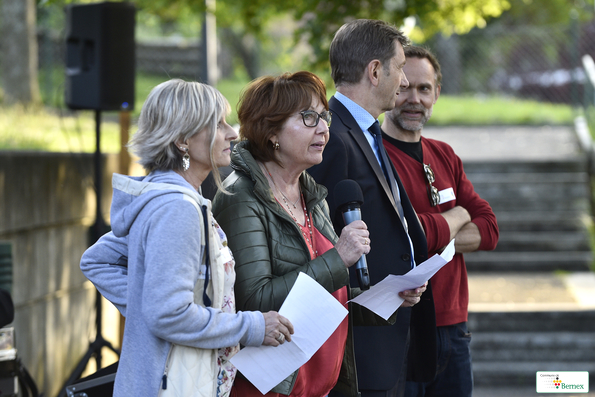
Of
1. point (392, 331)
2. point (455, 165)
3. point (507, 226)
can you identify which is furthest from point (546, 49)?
point (392, 331)

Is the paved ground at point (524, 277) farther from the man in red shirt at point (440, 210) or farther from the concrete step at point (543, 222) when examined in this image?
the man in red shirt at point (440, 210)

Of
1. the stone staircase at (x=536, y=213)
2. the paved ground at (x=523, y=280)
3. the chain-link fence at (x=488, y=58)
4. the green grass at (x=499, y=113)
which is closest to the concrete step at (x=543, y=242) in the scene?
the stone staircase at (x=536, y=213)

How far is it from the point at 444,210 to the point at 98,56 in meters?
3.28

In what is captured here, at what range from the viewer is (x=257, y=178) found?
2145 mm

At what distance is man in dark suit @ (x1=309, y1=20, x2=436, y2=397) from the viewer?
260 centimetres

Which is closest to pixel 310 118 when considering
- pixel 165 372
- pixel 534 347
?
pixel 165 372

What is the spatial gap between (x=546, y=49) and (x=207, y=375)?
47.6 feet

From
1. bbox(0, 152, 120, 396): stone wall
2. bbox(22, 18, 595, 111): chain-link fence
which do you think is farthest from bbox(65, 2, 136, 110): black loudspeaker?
bbox(22, 18, 595, 111): chain-link fence

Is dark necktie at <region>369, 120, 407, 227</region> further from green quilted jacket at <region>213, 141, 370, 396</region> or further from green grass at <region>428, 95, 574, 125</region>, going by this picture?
green grass at <region>428, 95, 574, 125</region>

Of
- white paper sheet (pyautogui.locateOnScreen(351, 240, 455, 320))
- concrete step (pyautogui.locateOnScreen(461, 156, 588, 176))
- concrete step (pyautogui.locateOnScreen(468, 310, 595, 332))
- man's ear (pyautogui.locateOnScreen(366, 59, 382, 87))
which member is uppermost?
man's ear (pyautogui.locateOnScreen(366, 59, 382, 87))

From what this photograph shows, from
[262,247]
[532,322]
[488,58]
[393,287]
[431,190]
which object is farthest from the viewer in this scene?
[488,58]

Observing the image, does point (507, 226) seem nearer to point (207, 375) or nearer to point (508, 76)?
point (207, 375)

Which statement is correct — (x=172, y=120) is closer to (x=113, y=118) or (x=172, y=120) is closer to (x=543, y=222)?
(x=543, y=222)

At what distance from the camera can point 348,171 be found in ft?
8.69
